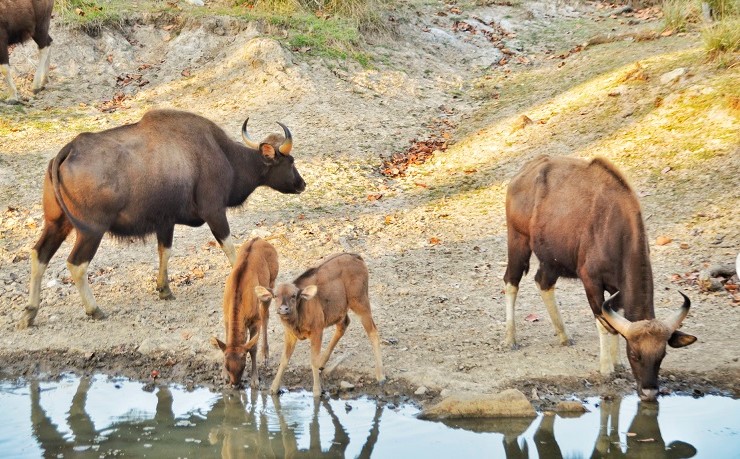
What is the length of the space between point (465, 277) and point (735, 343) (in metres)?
3.46

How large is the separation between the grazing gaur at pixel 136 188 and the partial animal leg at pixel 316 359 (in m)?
2.99

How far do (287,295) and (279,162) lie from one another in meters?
4.43

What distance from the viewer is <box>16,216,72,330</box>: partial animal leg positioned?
35.4ft

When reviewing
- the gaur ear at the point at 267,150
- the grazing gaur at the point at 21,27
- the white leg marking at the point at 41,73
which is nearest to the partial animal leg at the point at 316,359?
the gaur ear at the point at 267,150

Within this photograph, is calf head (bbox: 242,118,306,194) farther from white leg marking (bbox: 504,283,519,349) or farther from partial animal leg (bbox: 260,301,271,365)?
white leg marking (bbox: 504,283,519,349)

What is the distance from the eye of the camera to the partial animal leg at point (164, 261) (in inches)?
449

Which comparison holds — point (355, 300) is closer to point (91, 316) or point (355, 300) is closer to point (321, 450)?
point (321, 450)

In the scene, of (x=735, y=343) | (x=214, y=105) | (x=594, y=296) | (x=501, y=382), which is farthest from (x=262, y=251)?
(x=214, y=105)

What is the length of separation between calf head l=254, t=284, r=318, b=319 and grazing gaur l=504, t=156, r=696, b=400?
95.2 inches

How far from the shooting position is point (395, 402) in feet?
29.1

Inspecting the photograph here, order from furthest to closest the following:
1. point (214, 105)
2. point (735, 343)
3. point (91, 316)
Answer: point (214, 105)
point (91, 316)
point (735, 343)

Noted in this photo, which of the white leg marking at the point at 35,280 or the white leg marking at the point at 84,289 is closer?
the white leg marking at the point at 84,289

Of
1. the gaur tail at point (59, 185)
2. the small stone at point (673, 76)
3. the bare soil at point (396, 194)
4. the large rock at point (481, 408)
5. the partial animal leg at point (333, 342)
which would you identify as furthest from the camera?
the small stone at point (673, 76)

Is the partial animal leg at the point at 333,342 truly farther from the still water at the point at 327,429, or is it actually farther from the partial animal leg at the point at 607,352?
the partial animal leg at the point at 607,352
